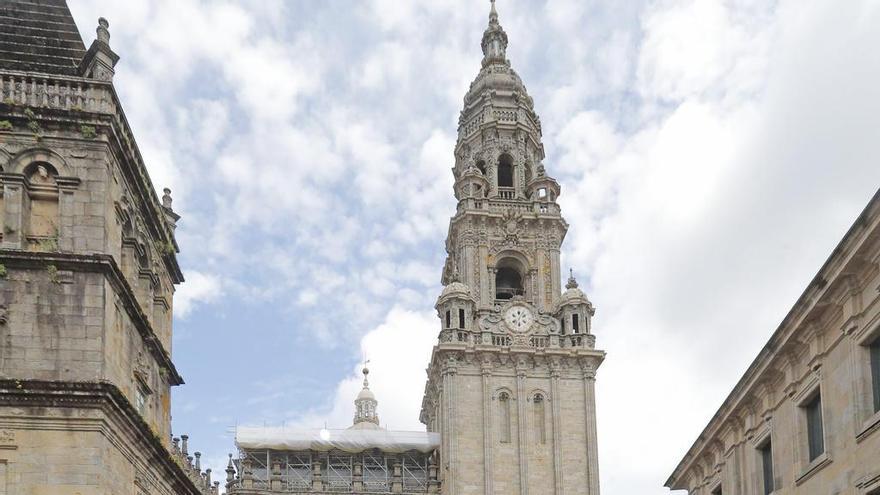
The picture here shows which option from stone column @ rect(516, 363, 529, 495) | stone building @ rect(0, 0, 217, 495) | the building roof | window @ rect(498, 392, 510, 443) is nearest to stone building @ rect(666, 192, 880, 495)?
stone building @ rect(0, 0, 217, 495)

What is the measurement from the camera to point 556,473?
64.7 m

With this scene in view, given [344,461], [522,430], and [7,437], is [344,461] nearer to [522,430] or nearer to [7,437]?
[522,430]

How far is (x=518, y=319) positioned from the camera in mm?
67562

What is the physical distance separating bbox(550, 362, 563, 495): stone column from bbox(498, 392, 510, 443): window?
2.43 metres

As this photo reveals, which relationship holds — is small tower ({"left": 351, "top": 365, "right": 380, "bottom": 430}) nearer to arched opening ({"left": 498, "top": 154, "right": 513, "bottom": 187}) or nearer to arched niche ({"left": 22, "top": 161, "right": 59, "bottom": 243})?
arched opening ({"left": 498, "top": 154, "right": 513, "bottom": 187})

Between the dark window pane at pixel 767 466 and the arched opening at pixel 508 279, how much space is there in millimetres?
43466

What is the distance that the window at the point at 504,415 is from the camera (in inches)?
2579

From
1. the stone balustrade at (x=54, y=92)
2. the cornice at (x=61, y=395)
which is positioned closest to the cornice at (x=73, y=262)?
the cornice at (x=61, y=395)

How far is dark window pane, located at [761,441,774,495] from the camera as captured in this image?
26.0 m

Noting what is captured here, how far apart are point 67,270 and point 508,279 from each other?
50025 millimetres

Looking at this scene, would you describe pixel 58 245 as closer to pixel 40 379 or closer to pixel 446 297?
pixel 40 379

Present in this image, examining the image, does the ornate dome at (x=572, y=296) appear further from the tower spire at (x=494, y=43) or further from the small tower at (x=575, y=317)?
the tower spire at (x=494, y=43)

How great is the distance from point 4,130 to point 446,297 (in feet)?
142

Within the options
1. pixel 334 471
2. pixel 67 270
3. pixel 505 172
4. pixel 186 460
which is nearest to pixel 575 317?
pixel 505 172
